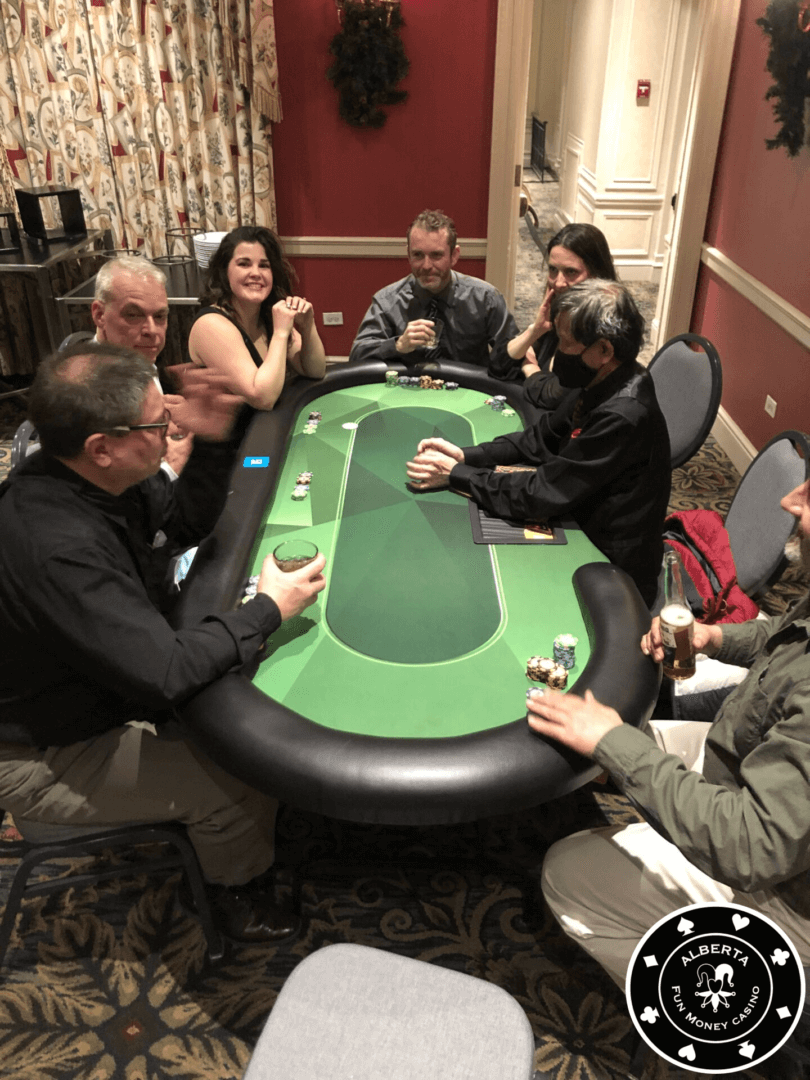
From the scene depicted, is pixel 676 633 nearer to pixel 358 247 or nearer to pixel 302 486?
pixel 302 486

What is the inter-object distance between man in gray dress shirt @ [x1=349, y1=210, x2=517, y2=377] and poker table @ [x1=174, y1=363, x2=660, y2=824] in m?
1.01

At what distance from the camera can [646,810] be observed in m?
1.46

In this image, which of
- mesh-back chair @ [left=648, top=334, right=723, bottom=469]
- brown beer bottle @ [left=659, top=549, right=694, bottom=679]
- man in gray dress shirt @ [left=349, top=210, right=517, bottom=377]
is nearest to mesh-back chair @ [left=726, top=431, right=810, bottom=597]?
mesh-back chair @ [left=648, top=334, right=723, bottom=469]

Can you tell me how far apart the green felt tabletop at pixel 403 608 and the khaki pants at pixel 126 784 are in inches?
11.4

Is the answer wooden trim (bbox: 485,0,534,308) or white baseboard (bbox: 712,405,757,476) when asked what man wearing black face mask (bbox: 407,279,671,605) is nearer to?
white baseboard (bbox: 712,405,757,476)

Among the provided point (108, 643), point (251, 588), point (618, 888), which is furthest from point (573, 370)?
point (108, 643)

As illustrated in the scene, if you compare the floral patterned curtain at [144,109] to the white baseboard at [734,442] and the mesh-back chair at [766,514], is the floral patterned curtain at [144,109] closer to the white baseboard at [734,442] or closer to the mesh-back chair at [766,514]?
the white baseboard at [734,442]

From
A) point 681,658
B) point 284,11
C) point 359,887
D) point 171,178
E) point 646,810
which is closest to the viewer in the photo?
point 646,810

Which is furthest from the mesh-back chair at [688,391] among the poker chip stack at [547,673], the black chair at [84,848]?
the black chair at [84,848]

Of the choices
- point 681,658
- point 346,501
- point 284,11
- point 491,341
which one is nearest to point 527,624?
point 681,658

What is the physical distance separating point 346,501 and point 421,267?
1.52 m

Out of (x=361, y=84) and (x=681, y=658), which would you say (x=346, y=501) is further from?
(x=361, y=84)

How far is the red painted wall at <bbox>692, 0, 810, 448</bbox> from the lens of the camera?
388 cm

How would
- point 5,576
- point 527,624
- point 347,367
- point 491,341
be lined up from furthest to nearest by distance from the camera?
1. point 491,341
2. point 347,367
3. point 527,624
4. point 5,576
